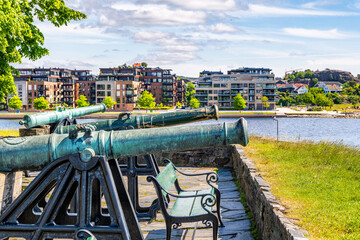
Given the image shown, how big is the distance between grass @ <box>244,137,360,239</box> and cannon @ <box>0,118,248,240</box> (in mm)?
1744

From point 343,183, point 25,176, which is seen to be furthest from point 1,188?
point 343,183

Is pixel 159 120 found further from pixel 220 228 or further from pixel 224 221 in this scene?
pixel 220 228

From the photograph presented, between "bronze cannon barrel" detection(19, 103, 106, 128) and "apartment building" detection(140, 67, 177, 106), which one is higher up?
"apartment building" detection(140, 67, 177, 106)

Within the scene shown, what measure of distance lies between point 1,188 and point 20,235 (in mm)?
1862

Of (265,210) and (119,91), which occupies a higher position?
(119,91)

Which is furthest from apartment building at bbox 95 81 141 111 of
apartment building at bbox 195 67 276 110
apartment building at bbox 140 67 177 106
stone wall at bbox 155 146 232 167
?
stone wall at bbox 155 146 232 167

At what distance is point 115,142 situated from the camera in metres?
3.95

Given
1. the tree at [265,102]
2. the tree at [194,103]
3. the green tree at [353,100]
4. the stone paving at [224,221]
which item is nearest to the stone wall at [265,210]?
the stone paving at [224,221]

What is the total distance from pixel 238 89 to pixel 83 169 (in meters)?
114

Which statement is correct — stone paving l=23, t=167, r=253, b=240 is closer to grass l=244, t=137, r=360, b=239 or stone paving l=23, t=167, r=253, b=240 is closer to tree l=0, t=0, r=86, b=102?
grass l=244, t=137, r=360, b=239

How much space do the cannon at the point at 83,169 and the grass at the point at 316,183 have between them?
68.7 inches

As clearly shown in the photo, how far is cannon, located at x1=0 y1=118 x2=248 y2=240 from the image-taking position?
375 centimetres

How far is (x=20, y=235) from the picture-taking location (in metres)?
3.88

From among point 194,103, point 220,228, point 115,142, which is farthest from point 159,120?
point 194,103
